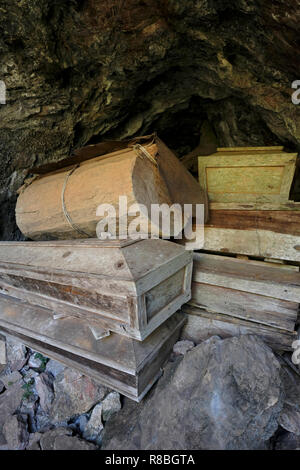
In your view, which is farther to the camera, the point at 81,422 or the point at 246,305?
the point at 246,305

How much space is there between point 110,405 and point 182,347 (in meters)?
0.64

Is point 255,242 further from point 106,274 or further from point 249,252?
point 106,274

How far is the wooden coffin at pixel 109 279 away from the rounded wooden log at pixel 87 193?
24 centimetres

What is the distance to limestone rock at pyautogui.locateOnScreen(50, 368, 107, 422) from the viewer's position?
63.3 inches

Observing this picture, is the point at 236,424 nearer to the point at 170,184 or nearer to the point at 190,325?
the point at 190,325

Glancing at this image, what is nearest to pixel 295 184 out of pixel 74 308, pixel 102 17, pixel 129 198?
pixel 129 198

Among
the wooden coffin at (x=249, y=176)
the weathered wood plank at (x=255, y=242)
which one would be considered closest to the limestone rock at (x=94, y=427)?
the weathered wood plank at (x=255, y=242)

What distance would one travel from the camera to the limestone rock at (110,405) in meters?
1.55

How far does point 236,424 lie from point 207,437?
6.2 inches

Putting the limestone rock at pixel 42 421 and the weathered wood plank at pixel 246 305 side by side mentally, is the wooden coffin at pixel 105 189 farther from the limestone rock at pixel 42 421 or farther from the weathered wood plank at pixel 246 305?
the limestone rock at pixel 42 421

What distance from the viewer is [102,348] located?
150cm

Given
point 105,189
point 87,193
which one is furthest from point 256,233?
point 87,193

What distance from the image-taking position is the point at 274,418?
1183mm

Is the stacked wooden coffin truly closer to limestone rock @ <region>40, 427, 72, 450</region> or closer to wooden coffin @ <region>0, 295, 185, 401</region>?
wooden coffin @ <region>0, 295, 185, 401</region>
